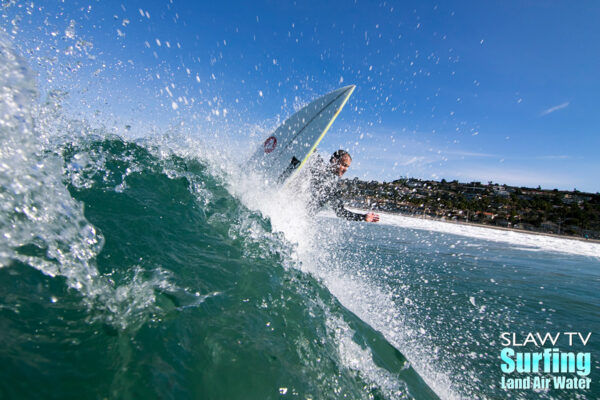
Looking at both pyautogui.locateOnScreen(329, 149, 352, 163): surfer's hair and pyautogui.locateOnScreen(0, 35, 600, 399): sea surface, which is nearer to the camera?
pyautogui.locateOnScreen(0, 35, 600, 399): sea surface

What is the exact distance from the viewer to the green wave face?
143 centimetres

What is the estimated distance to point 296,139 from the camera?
341 inches

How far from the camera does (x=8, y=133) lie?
2115 millimetres

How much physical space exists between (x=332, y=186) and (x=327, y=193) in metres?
0.21

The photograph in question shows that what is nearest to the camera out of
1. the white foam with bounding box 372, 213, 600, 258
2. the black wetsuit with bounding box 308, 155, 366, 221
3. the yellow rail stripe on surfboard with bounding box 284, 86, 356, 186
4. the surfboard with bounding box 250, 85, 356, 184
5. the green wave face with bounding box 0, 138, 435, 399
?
the green wave face with bounding box 0, 138, 435, 399

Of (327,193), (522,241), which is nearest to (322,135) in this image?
(327,193)

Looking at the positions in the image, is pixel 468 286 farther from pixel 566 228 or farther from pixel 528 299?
pixel 566 228

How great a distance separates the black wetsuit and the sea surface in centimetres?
211

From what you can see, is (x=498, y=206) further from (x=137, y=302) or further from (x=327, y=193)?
(x=137, y=302)

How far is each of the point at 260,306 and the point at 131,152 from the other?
3.80 m

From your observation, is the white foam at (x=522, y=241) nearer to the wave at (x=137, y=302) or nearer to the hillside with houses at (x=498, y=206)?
the hillside with houses at (x=498, y=206)

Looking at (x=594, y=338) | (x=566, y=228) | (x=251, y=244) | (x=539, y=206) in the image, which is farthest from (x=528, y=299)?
(x=539, y=206)

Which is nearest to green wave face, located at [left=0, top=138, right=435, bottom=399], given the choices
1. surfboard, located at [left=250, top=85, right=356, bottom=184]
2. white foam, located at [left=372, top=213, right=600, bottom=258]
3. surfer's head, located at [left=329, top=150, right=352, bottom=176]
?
surfer's head, located at [left=329, top=150, right=352, bottom=176]

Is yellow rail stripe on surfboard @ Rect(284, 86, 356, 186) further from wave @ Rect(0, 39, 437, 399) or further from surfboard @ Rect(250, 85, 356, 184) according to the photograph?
wave @ Rect(0, 39, 437, 399)
